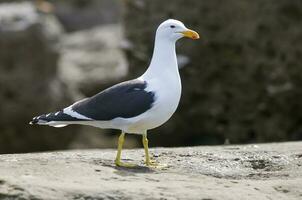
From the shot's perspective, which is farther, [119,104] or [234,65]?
[234,65]

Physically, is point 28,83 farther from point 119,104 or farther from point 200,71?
point 119,104

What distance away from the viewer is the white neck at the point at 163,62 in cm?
787

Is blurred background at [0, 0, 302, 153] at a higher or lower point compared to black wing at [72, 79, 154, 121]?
higher

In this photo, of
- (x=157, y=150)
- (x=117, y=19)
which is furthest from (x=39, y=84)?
(x=117, y=19)

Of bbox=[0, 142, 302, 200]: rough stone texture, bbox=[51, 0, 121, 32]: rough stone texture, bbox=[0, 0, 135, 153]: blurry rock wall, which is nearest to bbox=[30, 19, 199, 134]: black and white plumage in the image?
bbox=[0, 142, 302, 200]: rough stone texture

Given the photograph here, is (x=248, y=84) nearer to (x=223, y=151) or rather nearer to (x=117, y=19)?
(x=223, y=151)

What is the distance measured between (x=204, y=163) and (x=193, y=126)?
649 cm

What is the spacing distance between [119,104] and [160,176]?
723mm

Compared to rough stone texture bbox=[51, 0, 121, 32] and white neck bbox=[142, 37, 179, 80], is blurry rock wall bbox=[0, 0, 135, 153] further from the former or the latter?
rough stone texture bbox=[51, 0, 121, 32]

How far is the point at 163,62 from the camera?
7941mm

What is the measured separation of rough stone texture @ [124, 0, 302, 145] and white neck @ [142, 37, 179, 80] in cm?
600

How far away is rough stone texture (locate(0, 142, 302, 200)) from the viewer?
6629 millimetres

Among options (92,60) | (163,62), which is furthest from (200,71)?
(163,62)

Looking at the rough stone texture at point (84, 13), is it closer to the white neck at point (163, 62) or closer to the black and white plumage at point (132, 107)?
the white neck at point (163, 62)
